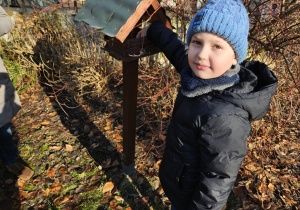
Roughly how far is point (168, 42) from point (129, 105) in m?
0.67

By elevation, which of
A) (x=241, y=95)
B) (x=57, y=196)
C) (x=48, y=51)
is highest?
(x=48, y=51)

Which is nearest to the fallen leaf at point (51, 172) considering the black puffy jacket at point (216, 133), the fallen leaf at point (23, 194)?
the fallen leaf at point (23, 194)

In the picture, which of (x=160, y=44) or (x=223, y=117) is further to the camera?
(x=160, y=44)

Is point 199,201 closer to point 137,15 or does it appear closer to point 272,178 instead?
point 137,15

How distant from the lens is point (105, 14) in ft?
4.28

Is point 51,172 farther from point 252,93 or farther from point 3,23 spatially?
point 252,93

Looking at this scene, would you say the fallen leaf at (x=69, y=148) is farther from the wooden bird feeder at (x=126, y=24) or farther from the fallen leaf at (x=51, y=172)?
the wooden bird feeder at (x=126, y=24)

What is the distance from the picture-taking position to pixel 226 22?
3.08ft

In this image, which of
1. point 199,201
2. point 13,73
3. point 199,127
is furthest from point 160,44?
point 13,73

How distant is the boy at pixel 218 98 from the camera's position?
3.21ft

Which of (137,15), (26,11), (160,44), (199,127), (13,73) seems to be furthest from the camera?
(26,11)

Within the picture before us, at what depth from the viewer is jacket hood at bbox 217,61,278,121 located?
3.26ft

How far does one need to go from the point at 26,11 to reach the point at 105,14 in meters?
4.99

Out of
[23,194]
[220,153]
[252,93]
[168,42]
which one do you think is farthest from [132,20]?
[23,194]
